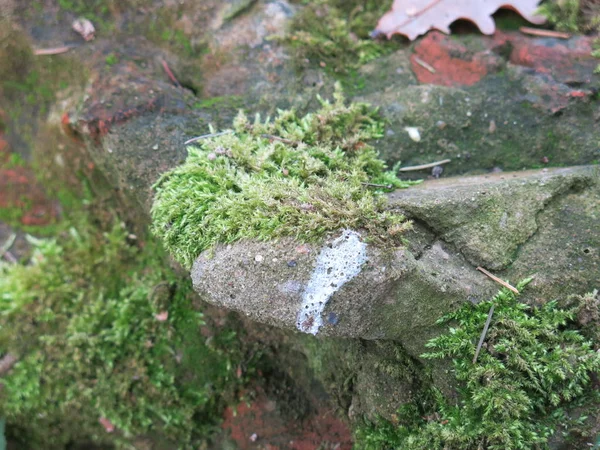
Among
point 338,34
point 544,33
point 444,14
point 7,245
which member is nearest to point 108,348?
point 7,245

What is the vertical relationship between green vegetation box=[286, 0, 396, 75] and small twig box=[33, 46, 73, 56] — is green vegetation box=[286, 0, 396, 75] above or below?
below

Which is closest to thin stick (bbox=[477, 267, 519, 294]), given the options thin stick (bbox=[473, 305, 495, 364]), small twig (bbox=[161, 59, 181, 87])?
thin stick (bbox=[473, 305, 495, 364])

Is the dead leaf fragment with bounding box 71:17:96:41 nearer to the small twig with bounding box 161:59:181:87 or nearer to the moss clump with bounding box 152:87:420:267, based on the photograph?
the small twig with bounding box 161:59:181:87

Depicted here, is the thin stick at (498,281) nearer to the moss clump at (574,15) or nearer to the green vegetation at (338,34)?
the green vegetation at (338,34)

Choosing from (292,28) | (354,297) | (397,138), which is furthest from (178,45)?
(354,297)

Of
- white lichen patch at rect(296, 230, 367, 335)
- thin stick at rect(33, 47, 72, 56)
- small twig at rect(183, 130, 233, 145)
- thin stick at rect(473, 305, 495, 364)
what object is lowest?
thin stick at rect(473, 305, 495, 364)

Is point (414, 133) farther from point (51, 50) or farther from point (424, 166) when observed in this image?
point (51, 50)
